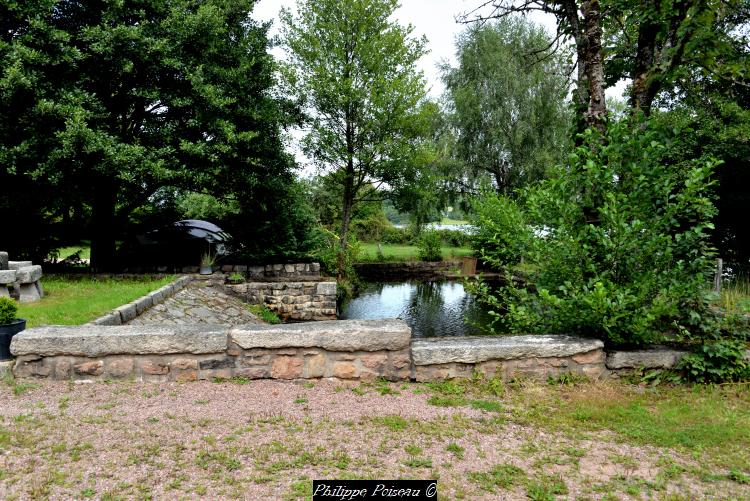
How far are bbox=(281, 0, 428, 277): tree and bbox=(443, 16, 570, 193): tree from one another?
20.3ft

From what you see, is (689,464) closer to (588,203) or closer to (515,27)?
(588,203)

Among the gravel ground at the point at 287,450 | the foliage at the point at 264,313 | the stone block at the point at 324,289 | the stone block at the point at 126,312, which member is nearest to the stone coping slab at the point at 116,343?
the gravel ground at the point at 287,450

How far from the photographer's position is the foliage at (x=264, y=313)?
10711 millimetres

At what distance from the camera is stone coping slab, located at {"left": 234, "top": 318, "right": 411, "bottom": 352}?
389cm

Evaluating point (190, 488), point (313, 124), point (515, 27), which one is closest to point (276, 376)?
point (190, 488)

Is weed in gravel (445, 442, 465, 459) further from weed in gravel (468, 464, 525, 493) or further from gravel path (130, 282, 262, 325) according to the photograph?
gravel path (130, 282, 262, 325)

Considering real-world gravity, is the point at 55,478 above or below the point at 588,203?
below

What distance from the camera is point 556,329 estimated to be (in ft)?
14.6

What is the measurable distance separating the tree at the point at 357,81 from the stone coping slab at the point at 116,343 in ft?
38.8

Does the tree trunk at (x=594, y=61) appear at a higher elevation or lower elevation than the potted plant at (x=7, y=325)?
higher

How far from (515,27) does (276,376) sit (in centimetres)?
2277

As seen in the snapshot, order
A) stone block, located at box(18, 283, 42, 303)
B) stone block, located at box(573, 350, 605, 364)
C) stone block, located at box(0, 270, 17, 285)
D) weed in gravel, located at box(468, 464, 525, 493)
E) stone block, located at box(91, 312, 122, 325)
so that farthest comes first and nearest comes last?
stone block, located at box(18, 283, 42, 303) → stone block, located at box(0, 270, 17, 285) → stone block, located at box(91, 312, 122, 325) → stone block, located at box(573, 350, 605, 364) → weed in gravel, located at box(468, 464, 525, 493)

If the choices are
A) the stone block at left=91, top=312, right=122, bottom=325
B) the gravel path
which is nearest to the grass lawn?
the gravel path

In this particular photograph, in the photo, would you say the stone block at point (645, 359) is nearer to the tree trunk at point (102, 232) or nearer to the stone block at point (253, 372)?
the stone block at point (253, 372)
